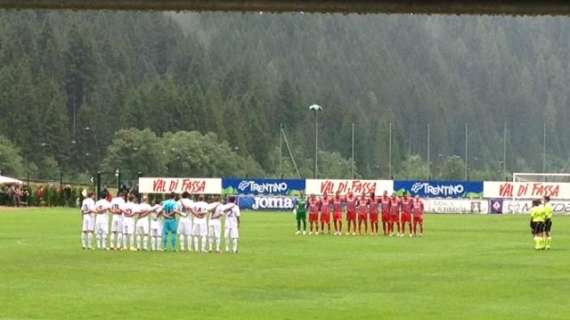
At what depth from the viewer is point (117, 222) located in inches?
1982

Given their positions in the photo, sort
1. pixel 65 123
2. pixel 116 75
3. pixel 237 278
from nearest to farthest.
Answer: pixel 237 278 → pixel 65 123 → pixel 116 75

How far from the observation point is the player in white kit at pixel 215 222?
4747 cm

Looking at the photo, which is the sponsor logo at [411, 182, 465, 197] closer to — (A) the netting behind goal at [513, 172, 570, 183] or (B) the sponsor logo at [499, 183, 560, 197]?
(B) the sponsor logo at [499, 183, 560, 197]

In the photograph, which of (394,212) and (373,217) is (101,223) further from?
(373,217)

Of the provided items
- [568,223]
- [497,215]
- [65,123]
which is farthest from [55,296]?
[65,123]

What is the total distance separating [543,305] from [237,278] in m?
9.06

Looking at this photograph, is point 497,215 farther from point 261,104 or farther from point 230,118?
point 261,104

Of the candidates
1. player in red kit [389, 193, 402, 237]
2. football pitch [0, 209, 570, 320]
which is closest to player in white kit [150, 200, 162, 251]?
football pitch [0, 209, 570, 320]

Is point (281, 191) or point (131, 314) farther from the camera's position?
point (281, 191)

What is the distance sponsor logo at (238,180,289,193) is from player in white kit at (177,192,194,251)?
53.9 meters

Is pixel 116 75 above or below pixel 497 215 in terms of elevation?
above

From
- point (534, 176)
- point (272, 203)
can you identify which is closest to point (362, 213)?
point (272, 203)

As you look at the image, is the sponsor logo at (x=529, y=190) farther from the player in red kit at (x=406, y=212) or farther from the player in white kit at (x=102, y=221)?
the player in white kit at (x=102, y=221)

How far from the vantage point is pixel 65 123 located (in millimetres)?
157625
